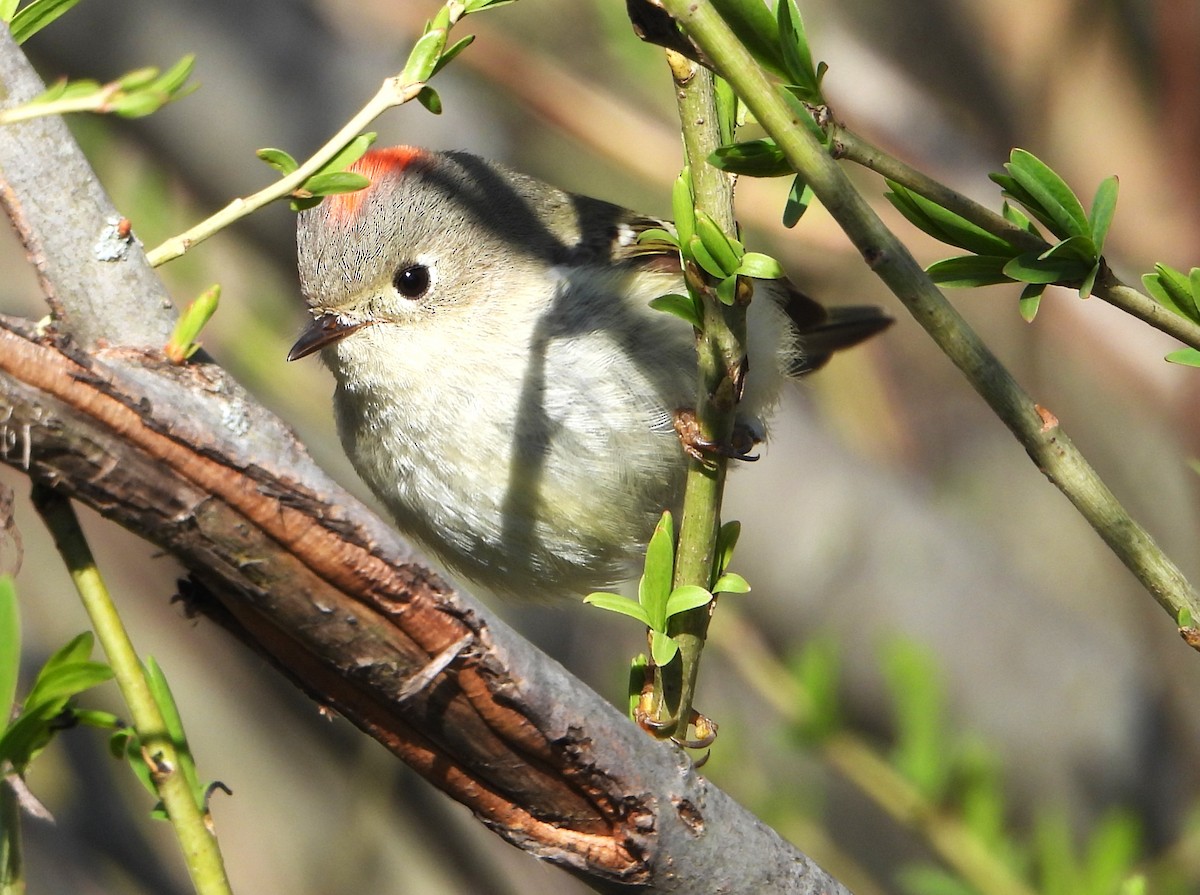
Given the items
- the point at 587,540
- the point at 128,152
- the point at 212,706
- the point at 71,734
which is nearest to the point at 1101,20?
the point at 587,540

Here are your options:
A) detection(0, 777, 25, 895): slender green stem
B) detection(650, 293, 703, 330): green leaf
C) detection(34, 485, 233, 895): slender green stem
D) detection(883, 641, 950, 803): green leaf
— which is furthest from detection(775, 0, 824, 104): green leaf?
detection(883, 641, 950, 803): green leaf

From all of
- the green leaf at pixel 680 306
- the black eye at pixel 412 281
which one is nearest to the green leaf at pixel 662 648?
the green leaf at pixel 680 306

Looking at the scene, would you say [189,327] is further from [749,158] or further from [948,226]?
[948,226]

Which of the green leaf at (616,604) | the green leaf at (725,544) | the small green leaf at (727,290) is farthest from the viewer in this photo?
the green leaf at (725,544)

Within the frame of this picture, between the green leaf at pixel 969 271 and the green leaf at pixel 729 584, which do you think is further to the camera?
the green leaf at pixel 729 584

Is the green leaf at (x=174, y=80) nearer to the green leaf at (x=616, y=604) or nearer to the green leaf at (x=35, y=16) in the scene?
the green leaf at (x=35, y=16)

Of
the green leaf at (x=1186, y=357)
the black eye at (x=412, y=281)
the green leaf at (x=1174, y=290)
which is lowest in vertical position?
the green leaf at (x=1186, y=357)

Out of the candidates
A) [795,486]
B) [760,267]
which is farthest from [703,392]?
[795,486]

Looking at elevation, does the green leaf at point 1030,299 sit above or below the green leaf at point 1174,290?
below
